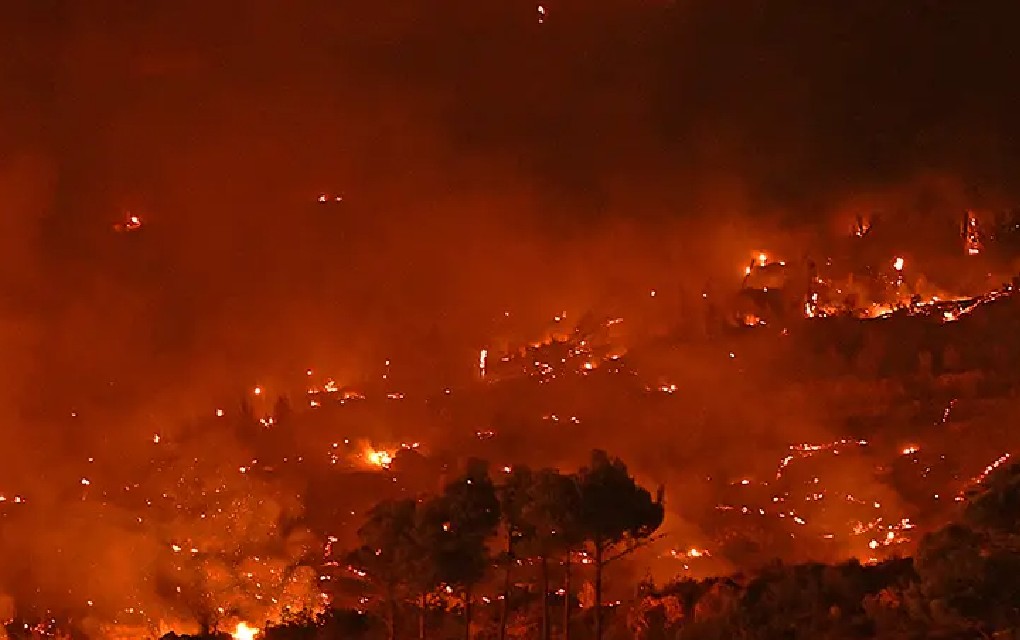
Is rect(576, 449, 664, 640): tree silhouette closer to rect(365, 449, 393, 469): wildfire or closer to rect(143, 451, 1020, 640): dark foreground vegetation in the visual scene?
rect(143, 451, 1020, 640): dark foreground vegetation

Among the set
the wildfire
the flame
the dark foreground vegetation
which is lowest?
the dark foreground vegetation

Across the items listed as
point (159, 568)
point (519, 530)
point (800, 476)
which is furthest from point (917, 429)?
point (519, 530)

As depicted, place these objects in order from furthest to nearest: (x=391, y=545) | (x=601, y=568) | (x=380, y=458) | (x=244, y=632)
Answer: (x=380, y=458) < (x=244, y=632) < (x=391, y=545) < (x=601, y=568)

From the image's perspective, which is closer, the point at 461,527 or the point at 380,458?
the point at 461,527

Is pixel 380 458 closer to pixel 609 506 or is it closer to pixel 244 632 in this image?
pixel 244 632

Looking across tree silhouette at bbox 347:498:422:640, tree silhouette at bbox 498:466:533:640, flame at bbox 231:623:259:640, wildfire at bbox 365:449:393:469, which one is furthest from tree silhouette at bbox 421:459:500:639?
wildfire at bbox 365:449:393:469

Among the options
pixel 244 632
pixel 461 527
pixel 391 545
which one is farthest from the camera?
pixel 244 632

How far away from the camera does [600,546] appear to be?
2766 centimetres

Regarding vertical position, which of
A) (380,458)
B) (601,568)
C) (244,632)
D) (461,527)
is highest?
(380,458)

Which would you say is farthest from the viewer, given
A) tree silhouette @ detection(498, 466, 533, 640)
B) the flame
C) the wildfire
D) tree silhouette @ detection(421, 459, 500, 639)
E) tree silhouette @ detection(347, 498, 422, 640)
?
the wildfire

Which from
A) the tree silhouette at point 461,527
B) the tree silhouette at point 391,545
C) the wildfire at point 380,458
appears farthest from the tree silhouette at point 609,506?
the wildfire at point 380,458

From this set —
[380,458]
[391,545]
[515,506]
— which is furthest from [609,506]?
[380,458]

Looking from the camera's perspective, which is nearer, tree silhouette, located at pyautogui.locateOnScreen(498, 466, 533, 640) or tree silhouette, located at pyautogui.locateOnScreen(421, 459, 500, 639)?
tree silhouette, located at pyautogui.locateOnScreen(498, 466, 533, 640)

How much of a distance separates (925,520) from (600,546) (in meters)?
44.1
